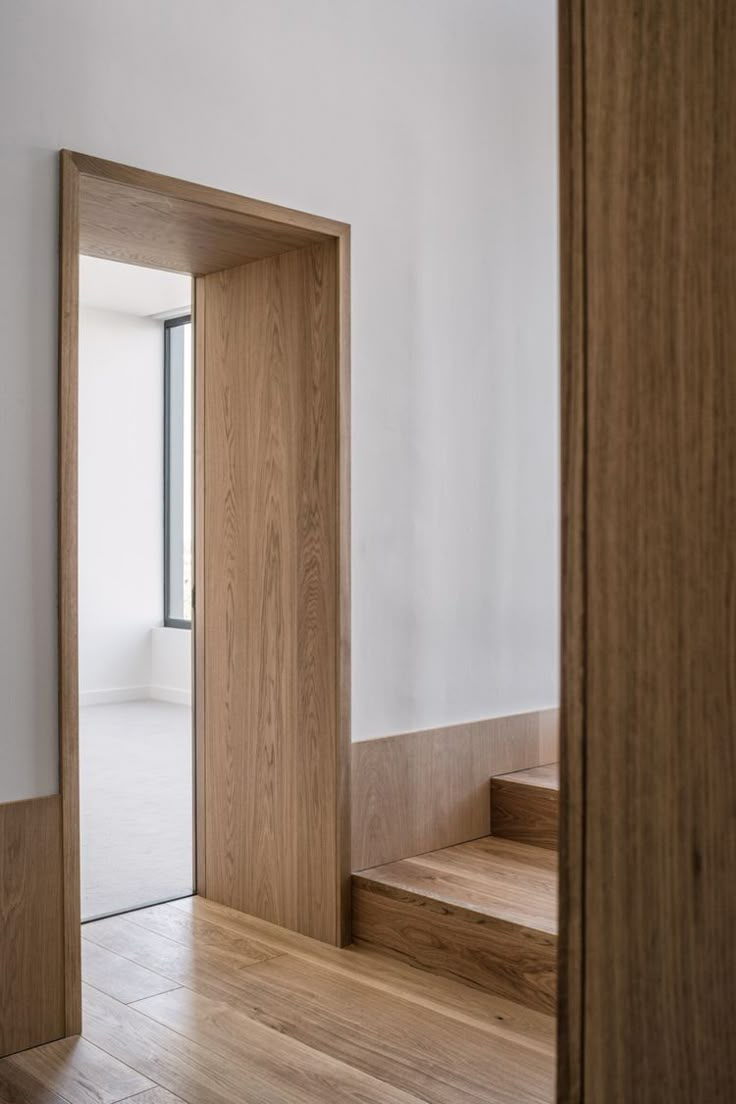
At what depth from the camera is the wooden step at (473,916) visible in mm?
2594

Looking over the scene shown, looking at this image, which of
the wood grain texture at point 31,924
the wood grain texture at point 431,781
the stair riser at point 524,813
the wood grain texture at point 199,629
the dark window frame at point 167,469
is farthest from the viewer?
the dark window frame at point 167,469

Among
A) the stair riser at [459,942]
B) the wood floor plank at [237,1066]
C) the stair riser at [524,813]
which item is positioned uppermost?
the stair riser at [524,813]

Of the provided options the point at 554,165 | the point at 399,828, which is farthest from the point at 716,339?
the point at 554,165

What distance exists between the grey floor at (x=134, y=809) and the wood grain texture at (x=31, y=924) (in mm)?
786

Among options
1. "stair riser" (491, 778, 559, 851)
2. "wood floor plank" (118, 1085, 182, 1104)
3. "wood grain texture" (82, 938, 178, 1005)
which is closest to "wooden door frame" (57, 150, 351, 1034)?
"wood grain texture" (82, 938, 178, 1005)

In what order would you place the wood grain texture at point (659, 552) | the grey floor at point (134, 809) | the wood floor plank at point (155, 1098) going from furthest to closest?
the grey floor at point (134, 809) → the wood floor plank at point (155, 1098) → the wood grain texture at point (659, 552)

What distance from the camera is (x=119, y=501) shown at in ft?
26.0

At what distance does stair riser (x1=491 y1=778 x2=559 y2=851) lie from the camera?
3.26m

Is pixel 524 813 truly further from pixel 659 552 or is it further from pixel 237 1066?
pixel 659 552

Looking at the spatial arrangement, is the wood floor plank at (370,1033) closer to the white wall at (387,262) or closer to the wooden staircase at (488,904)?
the wooden staircase at (488,904)

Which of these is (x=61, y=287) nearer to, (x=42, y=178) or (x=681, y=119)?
(x=42, y=178)

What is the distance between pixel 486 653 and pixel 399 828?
0.65 m

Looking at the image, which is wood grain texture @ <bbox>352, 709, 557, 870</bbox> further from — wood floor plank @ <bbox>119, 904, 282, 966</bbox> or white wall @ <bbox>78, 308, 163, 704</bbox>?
white wall @ <bbox>78, 308, 163, 704</bbox>

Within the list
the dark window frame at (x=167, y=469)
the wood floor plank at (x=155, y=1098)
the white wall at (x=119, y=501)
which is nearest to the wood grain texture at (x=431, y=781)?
the wood floor plank at (x=155, y=1098)
